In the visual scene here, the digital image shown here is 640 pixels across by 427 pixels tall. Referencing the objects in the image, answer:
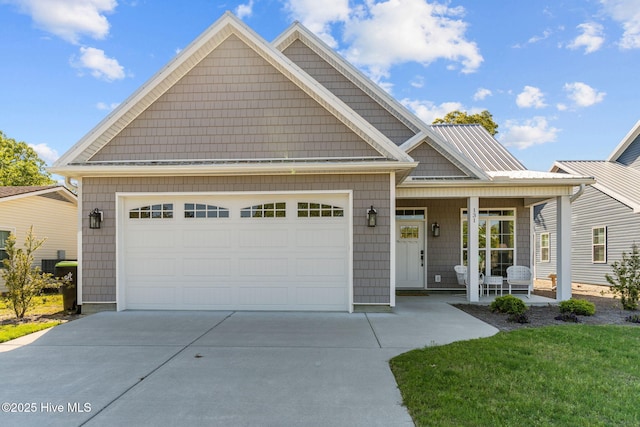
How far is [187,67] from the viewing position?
8031 millimetres

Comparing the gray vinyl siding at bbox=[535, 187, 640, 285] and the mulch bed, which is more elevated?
the gray vinyl siding at bbox=[535, 187, 640, 285]

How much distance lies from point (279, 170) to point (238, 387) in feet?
15.0

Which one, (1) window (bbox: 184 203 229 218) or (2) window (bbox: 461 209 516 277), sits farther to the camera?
(2) window (bbox: 461 209 516 277)

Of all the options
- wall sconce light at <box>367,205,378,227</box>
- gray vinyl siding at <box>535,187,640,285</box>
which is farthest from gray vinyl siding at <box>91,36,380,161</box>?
gray vinyl siding at <box>535,187,640,285</box>

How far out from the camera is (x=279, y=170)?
771cm

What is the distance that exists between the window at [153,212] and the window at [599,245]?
51.4ft

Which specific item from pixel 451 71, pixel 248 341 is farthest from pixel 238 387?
pixel 451 71

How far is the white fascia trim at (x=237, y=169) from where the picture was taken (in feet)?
25.0

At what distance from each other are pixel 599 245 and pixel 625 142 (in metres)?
5.39

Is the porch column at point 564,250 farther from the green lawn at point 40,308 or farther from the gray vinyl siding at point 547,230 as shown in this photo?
the green lawn at point 40,308

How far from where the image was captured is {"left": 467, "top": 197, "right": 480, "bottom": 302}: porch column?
9532 millimetres

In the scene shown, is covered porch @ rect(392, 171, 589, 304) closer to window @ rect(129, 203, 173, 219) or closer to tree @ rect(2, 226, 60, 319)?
window @ rect(129, 203, 173, 219)

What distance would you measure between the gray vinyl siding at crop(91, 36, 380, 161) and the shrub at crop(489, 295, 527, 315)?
4.71 meters

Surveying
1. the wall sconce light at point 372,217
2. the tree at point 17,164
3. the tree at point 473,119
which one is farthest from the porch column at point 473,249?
the tree at point 17,164
